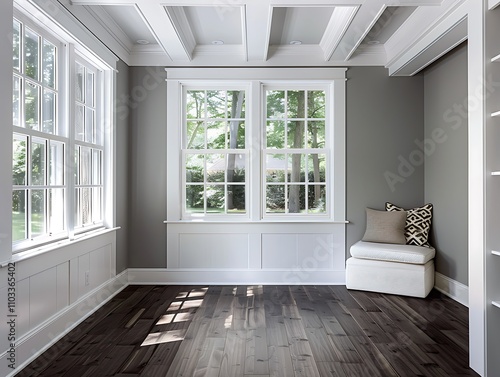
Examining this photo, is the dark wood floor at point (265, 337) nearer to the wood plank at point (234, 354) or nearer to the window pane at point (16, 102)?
the wood plank at point (234, 354)

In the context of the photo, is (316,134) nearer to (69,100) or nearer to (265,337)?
(265,337)

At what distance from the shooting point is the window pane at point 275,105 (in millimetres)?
4898

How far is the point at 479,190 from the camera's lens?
254 cm

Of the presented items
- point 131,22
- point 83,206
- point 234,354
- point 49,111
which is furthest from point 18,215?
point 131,22

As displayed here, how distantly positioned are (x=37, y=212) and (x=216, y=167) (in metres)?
2.33

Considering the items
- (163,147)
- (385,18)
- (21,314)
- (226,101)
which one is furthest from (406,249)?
(21,314)

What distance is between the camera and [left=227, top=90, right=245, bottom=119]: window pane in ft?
16.0

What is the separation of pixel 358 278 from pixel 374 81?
97.8 inches

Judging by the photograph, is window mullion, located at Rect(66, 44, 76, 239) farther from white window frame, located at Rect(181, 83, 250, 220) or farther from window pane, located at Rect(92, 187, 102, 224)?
white window frame, located at Rect(181, 83, 250, 220)

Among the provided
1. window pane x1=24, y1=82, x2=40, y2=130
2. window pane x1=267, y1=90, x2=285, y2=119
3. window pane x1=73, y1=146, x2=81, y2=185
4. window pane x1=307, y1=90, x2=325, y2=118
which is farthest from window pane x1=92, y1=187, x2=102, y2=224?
window pane x1=307, y1=90, x2=325, y2=118

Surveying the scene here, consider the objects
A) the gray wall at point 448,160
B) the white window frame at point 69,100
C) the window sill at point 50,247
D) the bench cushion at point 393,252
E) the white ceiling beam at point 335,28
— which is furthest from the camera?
the bench cushion at point 393,252

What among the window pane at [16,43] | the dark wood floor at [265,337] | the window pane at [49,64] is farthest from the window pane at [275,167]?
the window pane at [16,43]

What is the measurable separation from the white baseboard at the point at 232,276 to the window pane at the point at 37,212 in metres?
1.89

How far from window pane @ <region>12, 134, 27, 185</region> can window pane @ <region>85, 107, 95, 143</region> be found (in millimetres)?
1107
